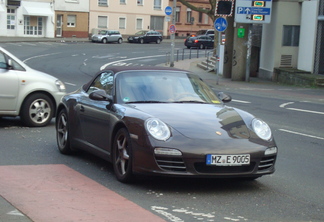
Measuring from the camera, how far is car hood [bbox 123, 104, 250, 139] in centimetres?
713

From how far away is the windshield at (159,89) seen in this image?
8.09m

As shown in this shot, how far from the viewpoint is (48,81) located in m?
12.3

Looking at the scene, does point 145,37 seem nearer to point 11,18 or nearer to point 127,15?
point 127,15

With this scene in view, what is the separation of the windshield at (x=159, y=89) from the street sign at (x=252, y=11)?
823 inches

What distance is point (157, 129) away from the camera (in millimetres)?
7070

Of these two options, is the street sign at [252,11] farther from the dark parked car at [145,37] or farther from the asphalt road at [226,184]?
the dark parked car at [145,37]

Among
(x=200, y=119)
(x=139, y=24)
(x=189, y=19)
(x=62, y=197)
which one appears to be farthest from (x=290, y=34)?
(x=189, y=19)

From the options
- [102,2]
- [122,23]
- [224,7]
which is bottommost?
[122,23]

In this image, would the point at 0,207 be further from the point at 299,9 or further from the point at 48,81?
the point at 299,9

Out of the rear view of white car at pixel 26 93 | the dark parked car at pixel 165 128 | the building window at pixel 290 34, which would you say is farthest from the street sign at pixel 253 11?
the dark parked car at pixel 165 128

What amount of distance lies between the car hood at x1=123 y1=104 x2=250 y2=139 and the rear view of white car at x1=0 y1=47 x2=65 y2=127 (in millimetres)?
4688

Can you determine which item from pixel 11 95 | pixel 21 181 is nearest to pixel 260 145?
pixel 21 181

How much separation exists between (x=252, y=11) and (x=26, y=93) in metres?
18.9

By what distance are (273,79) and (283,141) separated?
20378 mm
